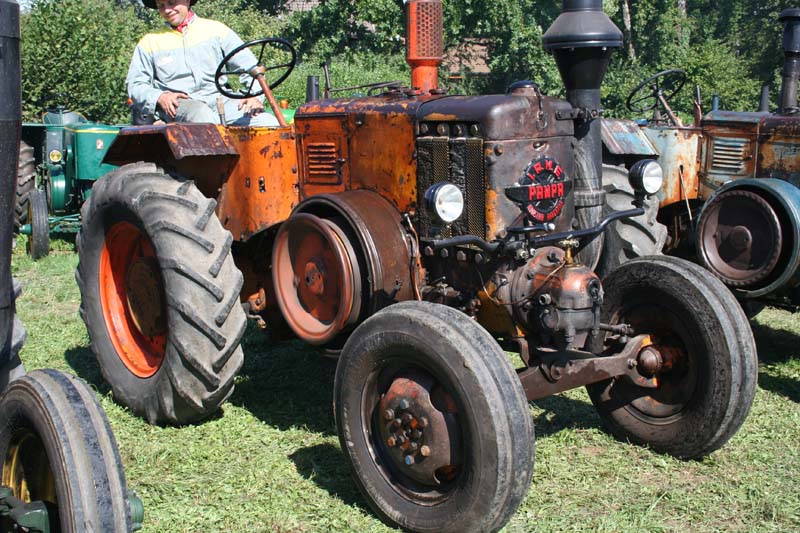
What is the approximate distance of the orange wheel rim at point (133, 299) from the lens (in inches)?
185

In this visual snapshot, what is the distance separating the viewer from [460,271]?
414 centimetres

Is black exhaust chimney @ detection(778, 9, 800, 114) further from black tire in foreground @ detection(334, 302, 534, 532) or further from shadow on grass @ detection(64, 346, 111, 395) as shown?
shadow on grass @ detection(64, 346, 111, 395)

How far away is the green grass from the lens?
146 inches

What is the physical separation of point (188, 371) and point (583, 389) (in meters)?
2.41

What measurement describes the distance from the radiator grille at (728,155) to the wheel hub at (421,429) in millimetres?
4316

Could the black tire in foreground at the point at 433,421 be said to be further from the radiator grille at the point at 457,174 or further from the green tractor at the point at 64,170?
the green tractor at the point at 64,170

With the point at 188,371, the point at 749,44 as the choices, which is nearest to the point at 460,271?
the point at 188,371

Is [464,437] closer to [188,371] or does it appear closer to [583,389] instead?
[188,371]

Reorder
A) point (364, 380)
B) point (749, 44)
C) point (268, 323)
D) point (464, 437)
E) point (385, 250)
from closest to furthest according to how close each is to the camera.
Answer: point (464, 437), point (364, 380), point (385, 250), point (268, 323), point (749, 44)

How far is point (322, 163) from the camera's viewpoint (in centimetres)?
471

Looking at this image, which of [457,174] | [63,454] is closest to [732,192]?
[457,174]

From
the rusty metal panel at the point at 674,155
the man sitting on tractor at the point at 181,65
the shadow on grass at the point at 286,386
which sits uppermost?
the man sitting on tractor at the point at 181,65

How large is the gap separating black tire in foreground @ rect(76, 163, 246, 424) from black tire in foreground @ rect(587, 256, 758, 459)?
72.1 inches

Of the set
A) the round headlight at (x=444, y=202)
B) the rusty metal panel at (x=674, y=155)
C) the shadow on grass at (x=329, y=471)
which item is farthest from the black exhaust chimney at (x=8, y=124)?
the rusty metal panel at (x=674, y=155)
